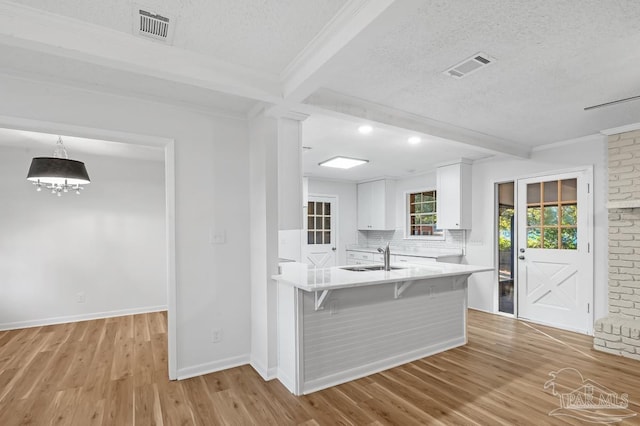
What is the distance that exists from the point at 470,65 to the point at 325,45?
3.56 ft

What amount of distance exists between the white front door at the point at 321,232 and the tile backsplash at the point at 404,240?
2.56 feet

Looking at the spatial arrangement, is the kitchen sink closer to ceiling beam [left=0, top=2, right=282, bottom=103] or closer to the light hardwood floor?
the light hardwood floor

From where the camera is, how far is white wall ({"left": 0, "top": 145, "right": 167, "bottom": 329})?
443 cm

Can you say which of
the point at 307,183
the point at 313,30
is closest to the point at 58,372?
the point at 313,30

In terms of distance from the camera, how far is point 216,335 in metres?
3.04

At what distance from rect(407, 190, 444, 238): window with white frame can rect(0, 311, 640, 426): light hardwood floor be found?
2.81 m

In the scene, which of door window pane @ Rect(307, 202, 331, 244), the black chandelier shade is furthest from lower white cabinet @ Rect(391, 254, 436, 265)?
the black chandelier shade

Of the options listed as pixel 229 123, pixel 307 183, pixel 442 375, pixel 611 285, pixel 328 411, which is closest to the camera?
pixel 328 411

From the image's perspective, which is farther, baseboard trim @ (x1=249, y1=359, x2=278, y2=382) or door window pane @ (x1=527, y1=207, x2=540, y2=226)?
door window pane @ (x1=527, y1=207, x2=540, y2=226)

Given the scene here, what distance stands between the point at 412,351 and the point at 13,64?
401 centimetres

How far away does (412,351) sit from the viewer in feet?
10.9

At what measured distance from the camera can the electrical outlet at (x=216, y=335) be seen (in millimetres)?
3020

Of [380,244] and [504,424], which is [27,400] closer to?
[504,424]

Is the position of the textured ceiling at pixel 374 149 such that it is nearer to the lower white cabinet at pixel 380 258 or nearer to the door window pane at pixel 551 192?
the door window pane at pixel 551 192
